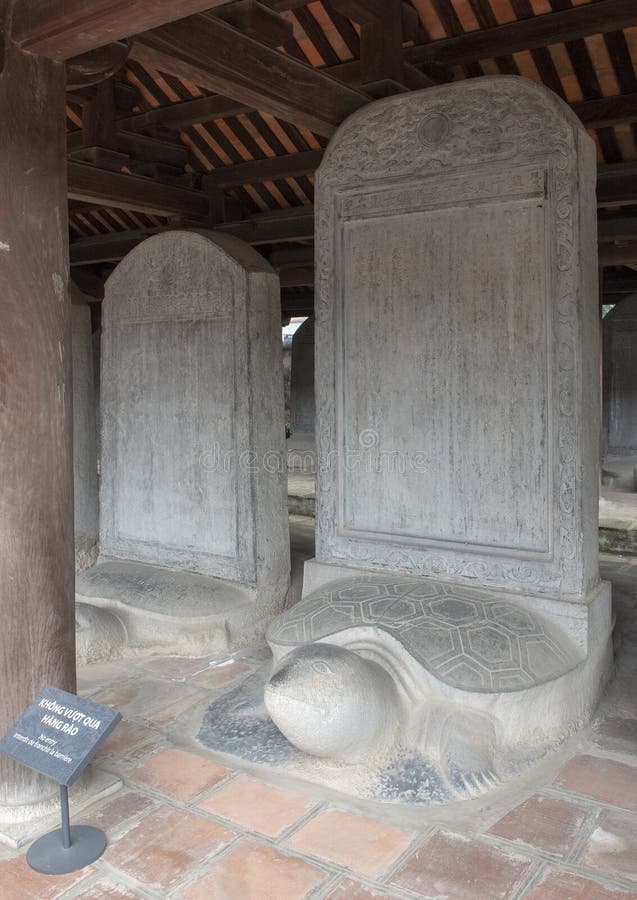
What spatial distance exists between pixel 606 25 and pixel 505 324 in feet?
6.23

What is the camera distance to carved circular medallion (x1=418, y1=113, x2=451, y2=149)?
12.3 feet

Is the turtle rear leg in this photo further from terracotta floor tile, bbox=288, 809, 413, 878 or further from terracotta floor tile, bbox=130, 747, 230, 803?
terracotta floor tile, bbox=130, 747, 230, 803

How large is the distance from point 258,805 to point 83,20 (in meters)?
2.68

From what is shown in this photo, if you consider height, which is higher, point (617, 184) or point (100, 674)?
point (617, 184)

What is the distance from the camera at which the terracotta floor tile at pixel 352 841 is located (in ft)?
7.98

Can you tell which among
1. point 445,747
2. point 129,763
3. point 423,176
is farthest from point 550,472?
point 129,763

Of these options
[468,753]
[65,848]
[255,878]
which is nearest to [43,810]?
[65,848]

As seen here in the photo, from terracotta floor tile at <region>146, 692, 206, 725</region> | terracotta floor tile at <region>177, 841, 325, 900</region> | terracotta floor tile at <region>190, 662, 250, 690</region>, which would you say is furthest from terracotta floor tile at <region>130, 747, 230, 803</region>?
terracotta floor tile at <region>190, 662, 250, 690</region>

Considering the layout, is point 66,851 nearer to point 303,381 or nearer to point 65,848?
point 65,848

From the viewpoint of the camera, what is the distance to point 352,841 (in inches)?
100

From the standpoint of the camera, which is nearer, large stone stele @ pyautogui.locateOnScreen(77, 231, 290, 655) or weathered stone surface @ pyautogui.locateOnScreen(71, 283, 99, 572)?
large stone stele @ pyautogui.locateOnScreen(77, 231, 290, 655)

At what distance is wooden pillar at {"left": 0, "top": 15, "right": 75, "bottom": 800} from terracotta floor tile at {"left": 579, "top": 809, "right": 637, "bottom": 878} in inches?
71.8

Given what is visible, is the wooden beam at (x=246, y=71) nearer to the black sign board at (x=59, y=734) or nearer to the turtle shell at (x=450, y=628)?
the turtle shell at (x=450, y=628)

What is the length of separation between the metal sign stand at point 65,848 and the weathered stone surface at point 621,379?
9940 mm
